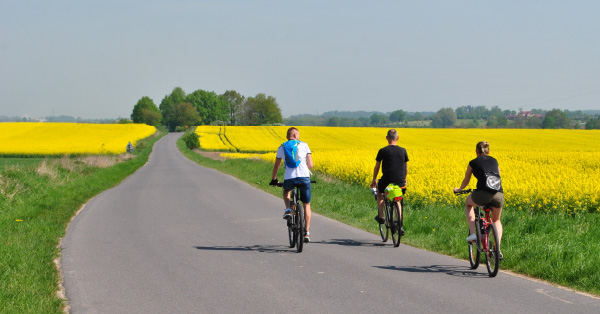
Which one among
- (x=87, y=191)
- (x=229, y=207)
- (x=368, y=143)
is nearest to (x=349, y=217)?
(x=229, y=207)

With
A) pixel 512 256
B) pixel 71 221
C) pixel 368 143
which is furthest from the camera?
pixel 368 143

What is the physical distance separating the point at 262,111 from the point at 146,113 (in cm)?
3534

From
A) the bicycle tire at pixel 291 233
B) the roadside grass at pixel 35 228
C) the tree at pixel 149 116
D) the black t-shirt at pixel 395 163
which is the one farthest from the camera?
the tree at pixel 149 116

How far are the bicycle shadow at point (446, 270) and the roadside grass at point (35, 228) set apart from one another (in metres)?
4.22

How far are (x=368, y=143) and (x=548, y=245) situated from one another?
60.0 meters

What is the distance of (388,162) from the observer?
952 cm

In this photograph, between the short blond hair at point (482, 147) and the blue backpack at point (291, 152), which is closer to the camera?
the short blond hair at point (482, 147)

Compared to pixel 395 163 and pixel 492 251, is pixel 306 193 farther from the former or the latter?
pixel 492 251

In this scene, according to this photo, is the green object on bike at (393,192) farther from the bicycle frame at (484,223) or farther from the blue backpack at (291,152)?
the bicycle frame at (484,223)

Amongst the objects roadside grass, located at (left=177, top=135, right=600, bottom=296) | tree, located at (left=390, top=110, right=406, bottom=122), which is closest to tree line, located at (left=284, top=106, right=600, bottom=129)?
tree, located at (left=390, top=110, right=406, bottom=122)

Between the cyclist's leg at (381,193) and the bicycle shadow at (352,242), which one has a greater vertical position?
the cyclist's leg at (381,193)

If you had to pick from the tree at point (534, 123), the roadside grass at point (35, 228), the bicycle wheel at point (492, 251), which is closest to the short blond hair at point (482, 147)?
the bicycle wheel at point (492, 251)

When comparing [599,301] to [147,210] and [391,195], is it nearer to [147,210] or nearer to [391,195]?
[391,195]

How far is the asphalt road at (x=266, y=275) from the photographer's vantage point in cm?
591
